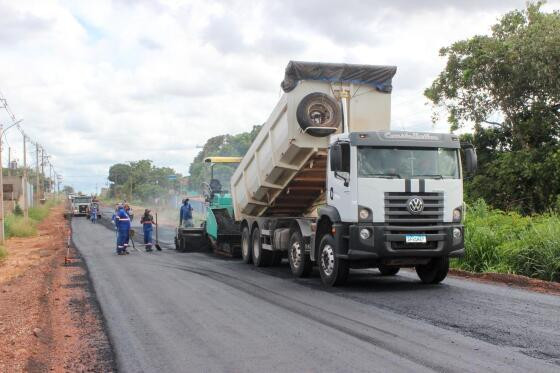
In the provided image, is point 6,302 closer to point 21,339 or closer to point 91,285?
point 91,285

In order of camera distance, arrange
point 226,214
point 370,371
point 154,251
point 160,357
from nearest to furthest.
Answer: point 370,371 < point 160,357 < point 226,214 < point 154,251

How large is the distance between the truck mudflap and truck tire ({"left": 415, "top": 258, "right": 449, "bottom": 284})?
599 mm

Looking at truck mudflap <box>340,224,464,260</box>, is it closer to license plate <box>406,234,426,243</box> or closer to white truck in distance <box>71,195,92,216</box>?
license plate <box>406,234,426,243</box>

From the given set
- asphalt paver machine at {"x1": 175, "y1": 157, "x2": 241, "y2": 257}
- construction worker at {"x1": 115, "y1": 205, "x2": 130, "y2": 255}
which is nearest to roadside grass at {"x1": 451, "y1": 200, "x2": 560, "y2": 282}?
asphalt paver machine at {"x1": 175, "y1": 157, "x2": 241, "y2": 257}

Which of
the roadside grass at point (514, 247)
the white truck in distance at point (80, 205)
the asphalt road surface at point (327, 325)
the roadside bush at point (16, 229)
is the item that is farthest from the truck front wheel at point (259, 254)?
the white truck in distance at point (80, 205)

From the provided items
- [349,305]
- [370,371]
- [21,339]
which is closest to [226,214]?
[349,305]

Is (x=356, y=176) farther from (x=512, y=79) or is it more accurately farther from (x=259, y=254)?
(x=512, y=79)

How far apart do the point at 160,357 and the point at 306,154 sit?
6.16 meters

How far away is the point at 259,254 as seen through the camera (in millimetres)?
14836

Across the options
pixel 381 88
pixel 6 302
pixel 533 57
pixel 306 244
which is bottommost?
pixel 6 302

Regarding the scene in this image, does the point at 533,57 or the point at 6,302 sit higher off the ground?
the point at 533,57

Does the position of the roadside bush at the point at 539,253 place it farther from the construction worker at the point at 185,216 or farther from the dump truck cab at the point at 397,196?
the construction worker at the point at 185,216

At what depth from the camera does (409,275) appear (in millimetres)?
12953

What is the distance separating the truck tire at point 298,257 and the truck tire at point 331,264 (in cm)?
102
